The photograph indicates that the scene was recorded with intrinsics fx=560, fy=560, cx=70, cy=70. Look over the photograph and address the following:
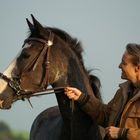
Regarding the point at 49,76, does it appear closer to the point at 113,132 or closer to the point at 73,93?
the point at 73,93

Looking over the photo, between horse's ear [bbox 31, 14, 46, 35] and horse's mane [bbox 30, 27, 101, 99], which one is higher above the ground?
horse's ear [bbox 31, 14, 46, 35]

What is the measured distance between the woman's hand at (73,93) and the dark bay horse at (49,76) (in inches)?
11.4

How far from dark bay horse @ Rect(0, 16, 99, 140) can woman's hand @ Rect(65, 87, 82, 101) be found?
29cm

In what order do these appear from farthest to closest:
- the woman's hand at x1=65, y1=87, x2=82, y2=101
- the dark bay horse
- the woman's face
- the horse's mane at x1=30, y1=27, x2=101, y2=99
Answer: the horse's mane at x1=30, y1=27, x2=101, y2=99 < the dark bay horse < the woman's hand at x1=65, y1=87, x2=82, y2=101 < the woman's face

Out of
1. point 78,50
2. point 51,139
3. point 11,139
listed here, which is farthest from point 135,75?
point 11,139

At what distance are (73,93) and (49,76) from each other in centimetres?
65

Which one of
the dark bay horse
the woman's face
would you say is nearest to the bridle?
the dark bay horse

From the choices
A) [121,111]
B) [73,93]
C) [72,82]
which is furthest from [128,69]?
[72,82]

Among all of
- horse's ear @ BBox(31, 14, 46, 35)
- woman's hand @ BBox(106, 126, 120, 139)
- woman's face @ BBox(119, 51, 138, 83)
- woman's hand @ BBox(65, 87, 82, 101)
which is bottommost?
woman's hand @ BBox(106, 126, 120, 139)

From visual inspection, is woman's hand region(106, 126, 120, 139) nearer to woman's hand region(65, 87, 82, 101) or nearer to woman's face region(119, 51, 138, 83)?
woman's face region(119, 51, 138, 83)

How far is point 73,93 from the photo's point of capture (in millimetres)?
7164

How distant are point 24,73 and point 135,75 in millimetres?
1939

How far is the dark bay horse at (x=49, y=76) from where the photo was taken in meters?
7.50

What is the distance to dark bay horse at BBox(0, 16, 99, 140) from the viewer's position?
7.50 meters
